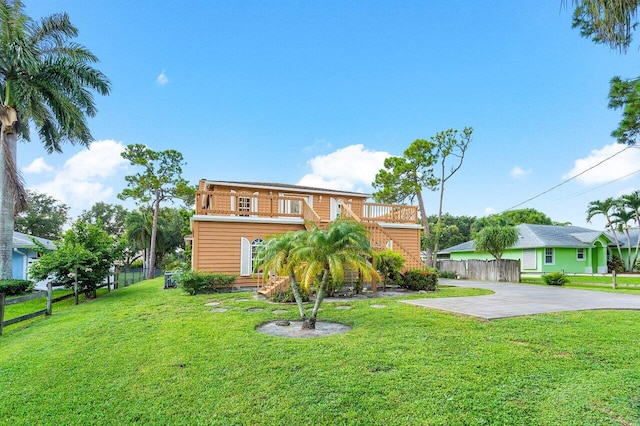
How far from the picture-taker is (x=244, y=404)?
3197 millimetres

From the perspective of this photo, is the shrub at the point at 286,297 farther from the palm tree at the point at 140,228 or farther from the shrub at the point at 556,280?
the palm tree at the point at 140,228

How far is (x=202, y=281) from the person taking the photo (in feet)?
37.2

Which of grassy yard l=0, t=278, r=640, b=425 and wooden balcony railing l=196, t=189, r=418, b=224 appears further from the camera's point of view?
wooden balcony railing l=196, t=189, r=418, b=224

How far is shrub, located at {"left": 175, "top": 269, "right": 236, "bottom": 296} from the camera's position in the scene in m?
11.2

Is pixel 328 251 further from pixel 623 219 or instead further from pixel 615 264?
pixel 615 264

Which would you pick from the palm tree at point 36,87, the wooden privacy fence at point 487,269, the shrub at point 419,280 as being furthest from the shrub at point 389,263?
the palm tree at point 36,87

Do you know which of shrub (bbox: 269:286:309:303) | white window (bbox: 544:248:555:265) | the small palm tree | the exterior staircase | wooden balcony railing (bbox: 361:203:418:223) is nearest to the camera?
shrub (bbox: 269:286:309:303)

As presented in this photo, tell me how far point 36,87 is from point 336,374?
1722 cm

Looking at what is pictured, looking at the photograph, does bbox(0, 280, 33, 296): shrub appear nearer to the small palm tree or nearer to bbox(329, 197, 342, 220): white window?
bbox(329, 197, 342, 220): white window

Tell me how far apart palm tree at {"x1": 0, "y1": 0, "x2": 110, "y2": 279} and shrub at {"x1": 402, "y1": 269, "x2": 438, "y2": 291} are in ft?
52.2

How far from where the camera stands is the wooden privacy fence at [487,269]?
17.6 meters

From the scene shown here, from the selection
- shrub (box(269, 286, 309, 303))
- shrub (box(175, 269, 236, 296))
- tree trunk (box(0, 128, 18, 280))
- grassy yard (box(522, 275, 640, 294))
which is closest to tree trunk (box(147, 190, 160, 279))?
tree trunk (box(0, 128, 18, 280))

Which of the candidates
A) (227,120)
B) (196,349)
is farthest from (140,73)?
(196,349)

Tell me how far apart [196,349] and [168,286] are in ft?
36.1
